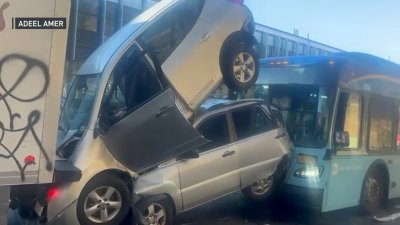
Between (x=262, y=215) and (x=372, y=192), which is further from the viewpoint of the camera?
(x=372, y=192)

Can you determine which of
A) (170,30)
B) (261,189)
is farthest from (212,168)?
(170,30)

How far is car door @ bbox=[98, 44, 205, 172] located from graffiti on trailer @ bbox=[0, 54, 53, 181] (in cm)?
192

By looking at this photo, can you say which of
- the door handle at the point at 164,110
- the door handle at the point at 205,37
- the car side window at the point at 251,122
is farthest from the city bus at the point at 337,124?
the door handle at the point at 164,110

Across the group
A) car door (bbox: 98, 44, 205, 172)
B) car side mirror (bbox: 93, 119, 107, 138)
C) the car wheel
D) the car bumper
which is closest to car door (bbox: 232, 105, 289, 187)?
the car wheel

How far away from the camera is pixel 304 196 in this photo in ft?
25.4

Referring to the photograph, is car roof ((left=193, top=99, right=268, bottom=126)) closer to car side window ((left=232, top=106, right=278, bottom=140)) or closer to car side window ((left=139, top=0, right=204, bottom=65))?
car side window ((left=232, top=106, right=278, bottom=140))

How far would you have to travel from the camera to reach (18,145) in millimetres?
3941

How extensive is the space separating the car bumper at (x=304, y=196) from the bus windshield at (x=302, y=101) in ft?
2.32

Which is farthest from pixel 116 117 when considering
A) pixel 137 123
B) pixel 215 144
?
pixel 215 144

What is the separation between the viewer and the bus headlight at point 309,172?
762cm

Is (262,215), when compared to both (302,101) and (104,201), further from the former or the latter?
(104,201)

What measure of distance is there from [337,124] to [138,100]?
3382 millimetres

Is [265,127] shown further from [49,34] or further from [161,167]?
[49,34]

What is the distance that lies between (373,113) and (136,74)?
4650 millimetres
